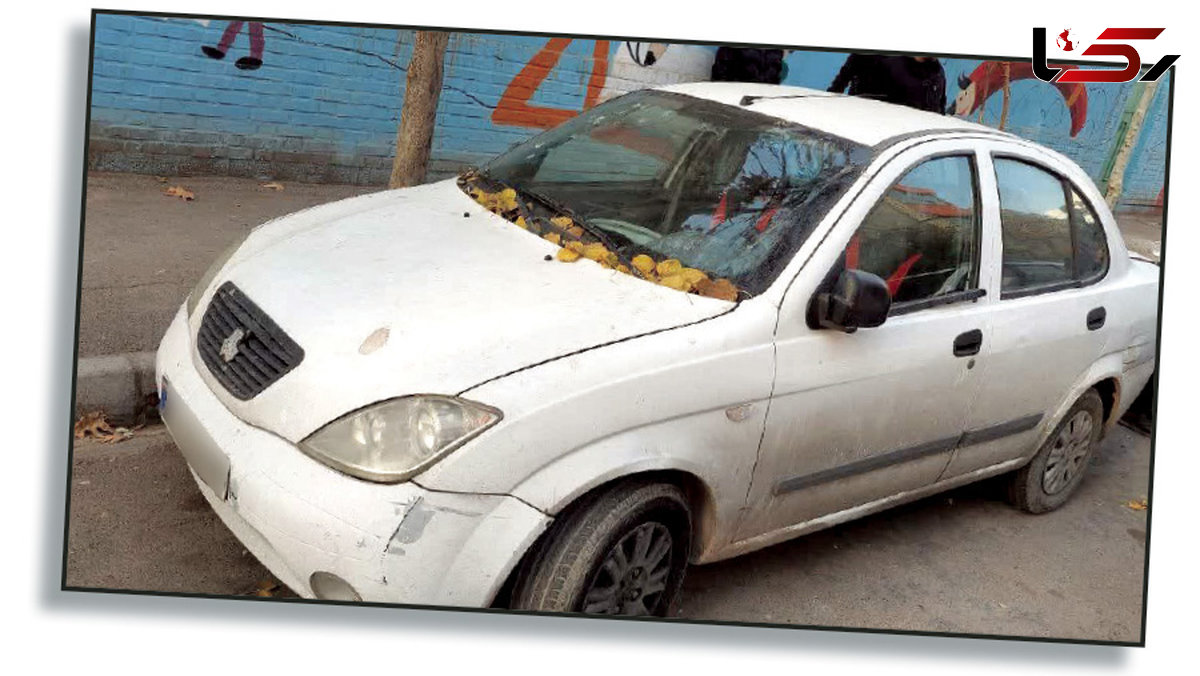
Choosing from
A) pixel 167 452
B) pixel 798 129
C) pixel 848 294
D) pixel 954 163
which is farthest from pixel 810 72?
pixel 167 452

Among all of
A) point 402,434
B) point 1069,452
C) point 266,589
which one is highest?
point 402,434

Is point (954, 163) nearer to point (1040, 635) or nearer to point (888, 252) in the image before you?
point (888, 252)

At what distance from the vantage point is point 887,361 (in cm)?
300

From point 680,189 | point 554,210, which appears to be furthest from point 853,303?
point 554,210

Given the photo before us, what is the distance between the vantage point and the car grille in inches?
103

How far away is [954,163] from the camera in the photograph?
3322 millimetres

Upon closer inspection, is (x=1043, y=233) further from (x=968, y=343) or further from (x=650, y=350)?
(x=650, y=350)

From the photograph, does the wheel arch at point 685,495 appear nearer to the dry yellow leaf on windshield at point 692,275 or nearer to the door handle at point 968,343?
the dry yellow leaf on windshield at point 692,275

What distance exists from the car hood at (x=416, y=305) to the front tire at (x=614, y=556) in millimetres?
401

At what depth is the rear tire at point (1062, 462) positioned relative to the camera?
3.75m

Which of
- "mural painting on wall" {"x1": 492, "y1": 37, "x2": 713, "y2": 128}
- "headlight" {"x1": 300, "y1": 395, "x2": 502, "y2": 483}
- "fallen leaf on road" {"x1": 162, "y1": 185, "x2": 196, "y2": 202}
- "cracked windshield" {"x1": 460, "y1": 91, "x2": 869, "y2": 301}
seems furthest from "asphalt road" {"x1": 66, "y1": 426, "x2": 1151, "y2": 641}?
"mural painting on wall" {"x1": 492, "y1": 37, "x2": 713, "y2": 128}

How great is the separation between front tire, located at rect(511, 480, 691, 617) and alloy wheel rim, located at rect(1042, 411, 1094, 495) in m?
1.67

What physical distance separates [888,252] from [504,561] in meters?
1.46

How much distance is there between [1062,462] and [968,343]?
93 cm
